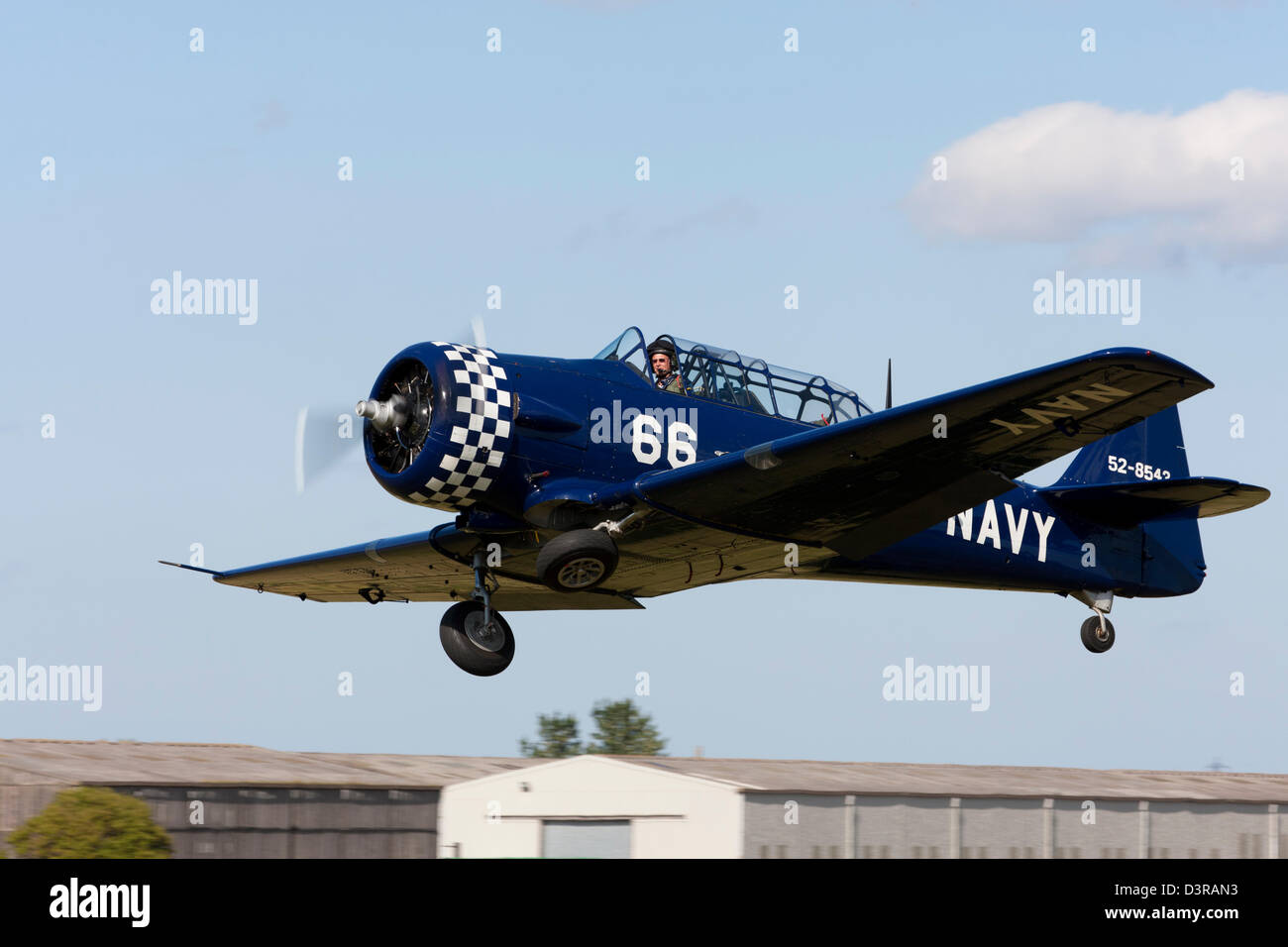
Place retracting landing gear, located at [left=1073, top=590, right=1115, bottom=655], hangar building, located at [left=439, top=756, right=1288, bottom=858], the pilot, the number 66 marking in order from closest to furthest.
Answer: the number 66 marking → the pilot → retracting landing gear, located at [left=1073, top=590, right=1115, bottom=655] → hangar building, located at [left=439, top=756, right=1288, bottom=858]

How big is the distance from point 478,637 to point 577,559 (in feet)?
7.09

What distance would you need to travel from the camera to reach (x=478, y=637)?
13.0 meters

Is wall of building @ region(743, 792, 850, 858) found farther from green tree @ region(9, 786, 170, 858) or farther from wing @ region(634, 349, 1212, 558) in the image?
wing @ region(634, 349, 1212, 558)

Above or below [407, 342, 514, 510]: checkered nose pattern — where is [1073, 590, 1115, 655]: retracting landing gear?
below

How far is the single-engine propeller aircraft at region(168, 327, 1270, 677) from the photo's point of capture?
1037 cm

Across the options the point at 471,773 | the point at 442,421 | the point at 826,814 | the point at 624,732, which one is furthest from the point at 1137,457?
the point at 624,732

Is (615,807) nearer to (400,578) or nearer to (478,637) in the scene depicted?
(400,578)

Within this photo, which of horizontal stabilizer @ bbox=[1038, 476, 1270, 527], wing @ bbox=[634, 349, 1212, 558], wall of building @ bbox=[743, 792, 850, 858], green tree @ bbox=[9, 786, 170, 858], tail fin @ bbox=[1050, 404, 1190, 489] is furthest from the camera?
wall of building @ bbox=[743, 792, 850, 858]

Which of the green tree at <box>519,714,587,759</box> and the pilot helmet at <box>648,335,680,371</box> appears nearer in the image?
the pilot helmet at <box>648,335,680,371</box>

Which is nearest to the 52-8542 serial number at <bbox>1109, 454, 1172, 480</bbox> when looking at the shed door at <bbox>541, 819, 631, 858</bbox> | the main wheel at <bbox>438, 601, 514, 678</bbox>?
the main wheel at <bbox>438, 601, 514, 678</bbox>

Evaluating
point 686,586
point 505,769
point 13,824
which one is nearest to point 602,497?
point 686,586

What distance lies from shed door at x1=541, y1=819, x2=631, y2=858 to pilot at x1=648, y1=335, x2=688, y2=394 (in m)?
11.1

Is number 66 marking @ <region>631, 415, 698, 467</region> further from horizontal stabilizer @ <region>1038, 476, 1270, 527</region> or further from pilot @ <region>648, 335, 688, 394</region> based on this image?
horizontal stabilizer @ <region>1038, 476, 1270, 527</region>
